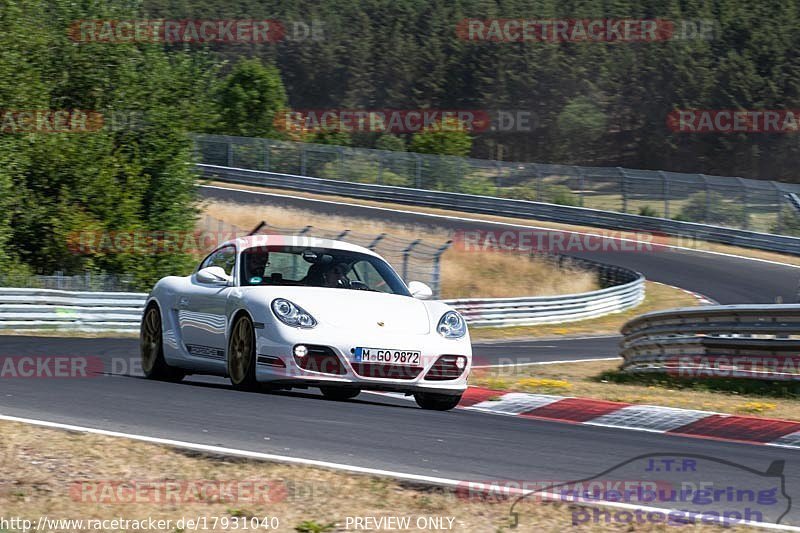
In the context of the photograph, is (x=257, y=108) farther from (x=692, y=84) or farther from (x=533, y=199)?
(x=533, y=199)

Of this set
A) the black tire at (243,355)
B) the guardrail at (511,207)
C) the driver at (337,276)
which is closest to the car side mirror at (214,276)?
the black tire at (243,355)

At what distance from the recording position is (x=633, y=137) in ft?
277

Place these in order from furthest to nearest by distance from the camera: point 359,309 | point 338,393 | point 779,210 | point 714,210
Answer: point 714,210
point 779,210
point 338,393
point 359,309

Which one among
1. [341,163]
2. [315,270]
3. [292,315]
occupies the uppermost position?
[341,163]

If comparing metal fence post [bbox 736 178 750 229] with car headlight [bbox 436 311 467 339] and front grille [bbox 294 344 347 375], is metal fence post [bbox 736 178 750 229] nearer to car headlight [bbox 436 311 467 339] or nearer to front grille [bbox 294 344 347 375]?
car headlight [bbox 436 311 467 339]

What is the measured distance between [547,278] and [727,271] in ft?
17.0

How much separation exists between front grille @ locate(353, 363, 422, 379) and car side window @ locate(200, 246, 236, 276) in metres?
1.79

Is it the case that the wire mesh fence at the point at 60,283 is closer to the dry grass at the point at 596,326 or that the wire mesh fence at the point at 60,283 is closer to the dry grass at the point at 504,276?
the dry grass at the point at 596,326

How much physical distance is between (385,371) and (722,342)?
248 inches

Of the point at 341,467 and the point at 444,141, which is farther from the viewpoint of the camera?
the point at 444,141

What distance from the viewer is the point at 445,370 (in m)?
9.08

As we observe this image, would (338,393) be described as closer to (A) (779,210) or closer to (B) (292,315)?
(B) (292,315)

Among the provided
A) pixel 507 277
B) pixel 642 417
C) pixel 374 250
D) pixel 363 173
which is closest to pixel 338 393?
pixel 642 417

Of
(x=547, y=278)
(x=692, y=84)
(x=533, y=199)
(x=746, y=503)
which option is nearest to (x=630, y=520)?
(x=746, y=503)
